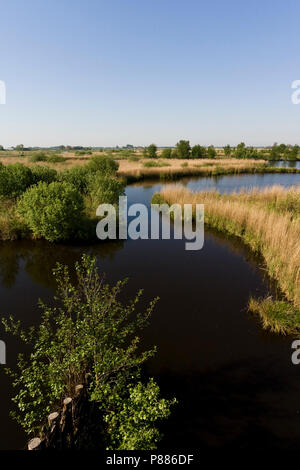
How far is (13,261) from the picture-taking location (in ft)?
34.4

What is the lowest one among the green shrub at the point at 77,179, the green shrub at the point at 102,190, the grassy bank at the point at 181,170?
the green shrub at the point at 102,190

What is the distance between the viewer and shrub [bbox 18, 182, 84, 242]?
11.2m

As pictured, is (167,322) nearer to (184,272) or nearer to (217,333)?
(217,333)

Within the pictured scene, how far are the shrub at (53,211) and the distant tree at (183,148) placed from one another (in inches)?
2149

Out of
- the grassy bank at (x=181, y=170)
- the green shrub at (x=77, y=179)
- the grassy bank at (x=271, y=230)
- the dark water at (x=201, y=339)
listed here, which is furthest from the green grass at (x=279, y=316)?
the grassy bank at (x=181, y=170)

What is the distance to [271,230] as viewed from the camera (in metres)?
10.9

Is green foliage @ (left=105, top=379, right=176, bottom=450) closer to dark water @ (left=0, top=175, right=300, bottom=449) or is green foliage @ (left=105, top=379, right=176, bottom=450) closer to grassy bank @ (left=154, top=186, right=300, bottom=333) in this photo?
dark water @ (left=0, top=175, right=300, bottom=449)

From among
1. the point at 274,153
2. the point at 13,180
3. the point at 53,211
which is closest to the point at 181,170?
the point at 13,180

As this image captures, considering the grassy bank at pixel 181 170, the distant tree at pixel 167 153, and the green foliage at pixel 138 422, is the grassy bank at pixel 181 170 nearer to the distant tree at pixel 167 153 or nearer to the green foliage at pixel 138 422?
the distant tree at pixel 167 153

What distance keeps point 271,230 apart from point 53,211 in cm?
1121

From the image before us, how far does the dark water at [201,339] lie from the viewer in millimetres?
4074

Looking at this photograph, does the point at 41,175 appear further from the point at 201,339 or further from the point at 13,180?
the point at 201,339

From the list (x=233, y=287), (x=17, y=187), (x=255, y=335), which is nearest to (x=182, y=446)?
(x=255, y=335)

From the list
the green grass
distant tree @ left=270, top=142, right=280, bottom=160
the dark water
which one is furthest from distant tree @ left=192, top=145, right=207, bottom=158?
the green grass
